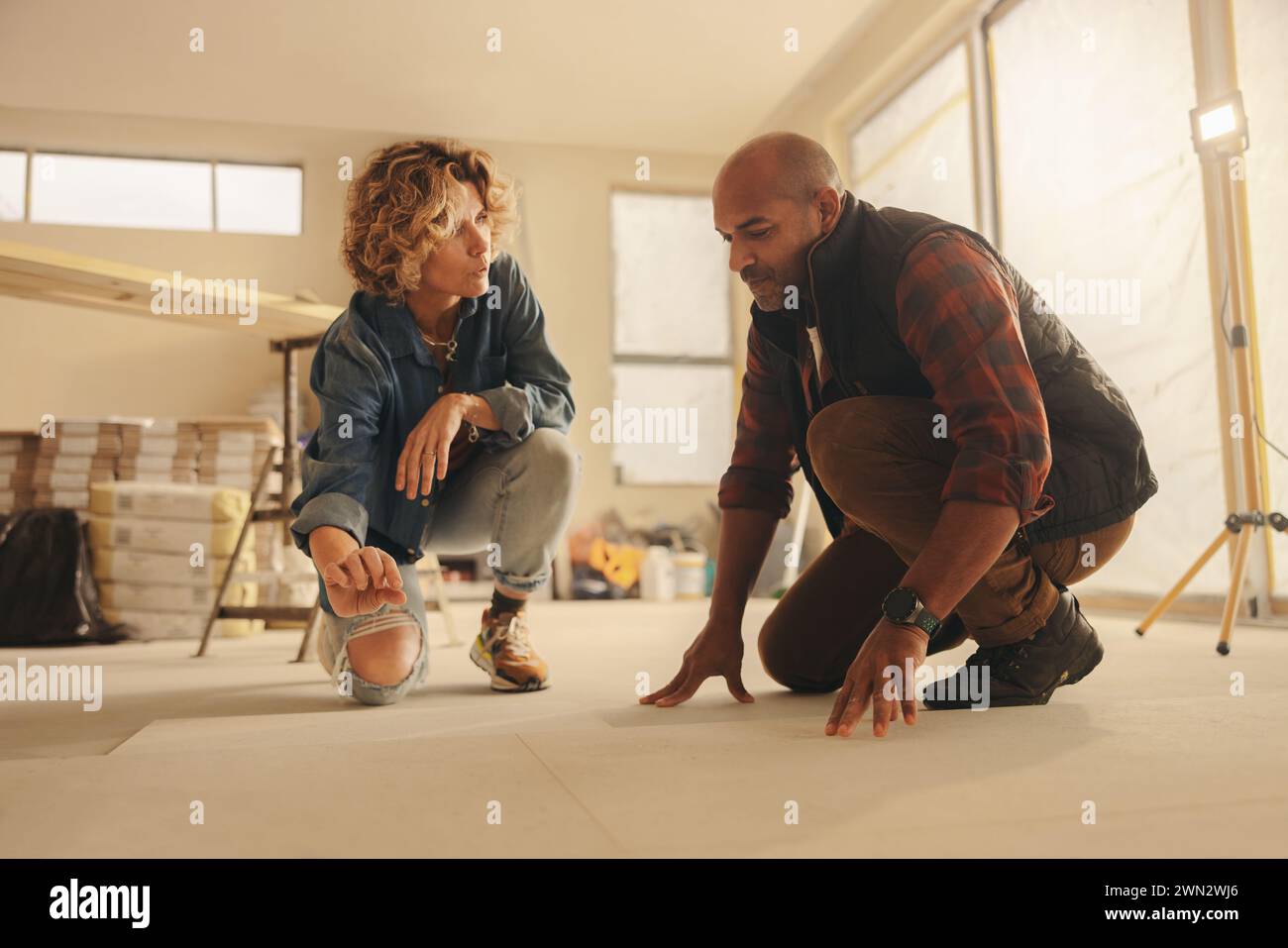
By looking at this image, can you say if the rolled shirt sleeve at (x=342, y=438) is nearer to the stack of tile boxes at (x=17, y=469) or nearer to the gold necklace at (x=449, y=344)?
the gold necklace at (x=449, y=344)

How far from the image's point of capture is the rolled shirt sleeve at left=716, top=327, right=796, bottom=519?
1.62m

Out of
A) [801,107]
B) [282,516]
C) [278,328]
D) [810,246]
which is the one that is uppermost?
[801,107]

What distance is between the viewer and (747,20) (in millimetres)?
5445

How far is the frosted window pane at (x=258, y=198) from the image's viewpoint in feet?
21.8

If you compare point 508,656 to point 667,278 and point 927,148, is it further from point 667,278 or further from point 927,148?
point 667,278

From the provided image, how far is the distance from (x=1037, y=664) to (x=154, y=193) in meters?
6.69

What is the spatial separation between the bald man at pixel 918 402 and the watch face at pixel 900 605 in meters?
0.10

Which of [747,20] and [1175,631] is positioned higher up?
[747,20]

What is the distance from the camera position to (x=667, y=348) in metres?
7.18

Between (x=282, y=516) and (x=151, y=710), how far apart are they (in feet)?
3.92

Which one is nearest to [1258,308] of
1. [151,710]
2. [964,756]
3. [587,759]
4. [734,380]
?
[964,756]

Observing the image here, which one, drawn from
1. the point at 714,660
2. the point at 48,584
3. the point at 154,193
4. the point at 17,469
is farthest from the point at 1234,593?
the point at 154,193

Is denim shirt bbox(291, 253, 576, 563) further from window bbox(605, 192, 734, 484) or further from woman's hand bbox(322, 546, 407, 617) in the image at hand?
window bbox(605, 192, 734, 484)

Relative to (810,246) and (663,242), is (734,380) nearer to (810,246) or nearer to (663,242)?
(663,242)
